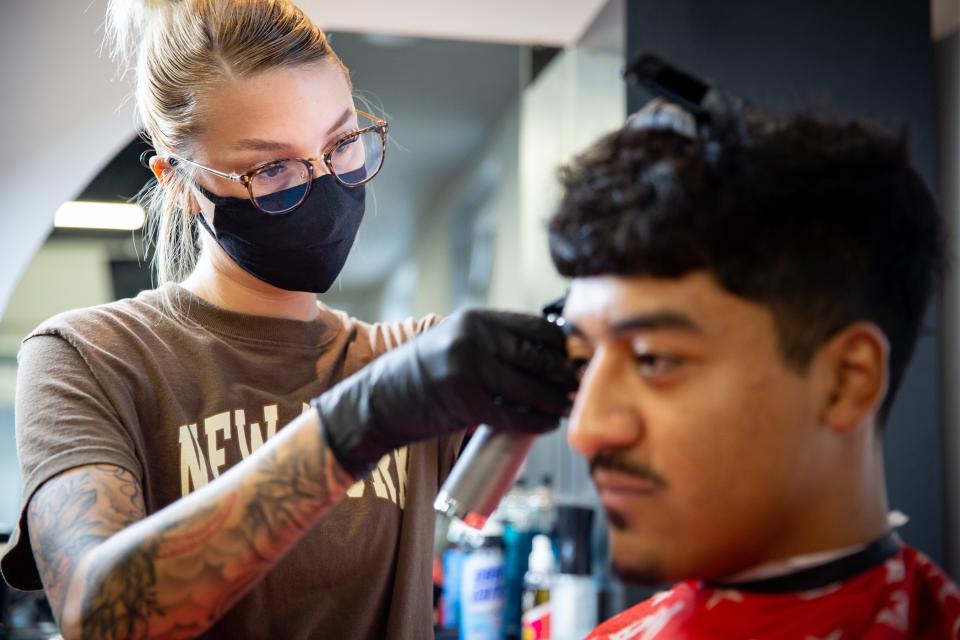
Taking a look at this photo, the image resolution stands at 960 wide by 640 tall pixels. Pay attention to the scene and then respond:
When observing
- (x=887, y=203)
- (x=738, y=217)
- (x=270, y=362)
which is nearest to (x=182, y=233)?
(x=270, y=362)

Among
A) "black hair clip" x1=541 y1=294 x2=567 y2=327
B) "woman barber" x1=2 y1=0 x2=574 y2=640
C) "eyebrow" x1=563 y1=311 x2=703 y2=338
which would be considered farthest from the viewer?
"black hair clip" x1=541 y1=294 x2=567 y2=327

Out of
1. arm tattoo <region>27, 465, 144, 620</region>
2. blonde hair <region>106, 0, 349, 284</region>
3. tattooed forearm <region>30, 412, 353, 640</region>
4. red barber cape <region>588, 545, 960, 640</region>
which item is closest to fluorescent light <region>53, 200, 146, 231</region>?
blonde hair <region>106, 0, 349, 284</region>

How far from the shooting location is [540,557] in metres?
3.39

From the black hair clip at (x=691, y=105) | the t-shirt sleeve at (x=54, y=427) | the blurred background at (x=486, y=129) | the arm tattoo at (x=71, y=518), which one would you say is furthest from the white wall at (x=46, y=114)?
the black hair clip at (x=691, y=105)

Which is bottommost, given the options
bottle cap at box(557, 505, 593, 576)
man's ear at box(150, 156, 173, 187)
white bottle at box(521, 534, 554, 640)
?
white bottle at box(521, 534, 554, 640)

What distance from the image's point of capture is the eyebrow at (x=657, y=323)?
1.13 metres

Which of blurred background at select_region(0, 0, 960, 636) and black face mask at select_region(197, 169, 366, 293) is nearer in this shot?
black face mask at select_region(197, 169, 366, 293)

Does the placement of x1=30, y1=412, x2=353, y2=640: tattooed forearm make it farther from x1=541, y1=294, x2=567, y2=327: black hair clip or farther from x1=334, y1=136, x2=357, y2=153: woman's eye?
x1=334, y1=136, x2=357, y2=153: woman's eye

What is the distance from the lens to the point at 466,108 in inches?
155

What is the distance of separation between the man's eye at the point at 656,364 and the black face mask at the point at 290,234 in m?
0.73

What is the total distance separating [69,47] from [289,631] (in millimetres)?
2720

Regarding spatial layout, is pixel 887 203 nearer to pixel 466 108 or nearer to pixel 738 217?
pixel 738 217

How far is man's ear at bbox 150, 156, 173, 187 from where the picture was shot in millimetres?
1750

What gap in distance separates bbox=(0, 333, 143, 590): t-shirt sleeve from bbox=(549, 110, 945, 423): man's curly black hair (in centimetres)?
75
